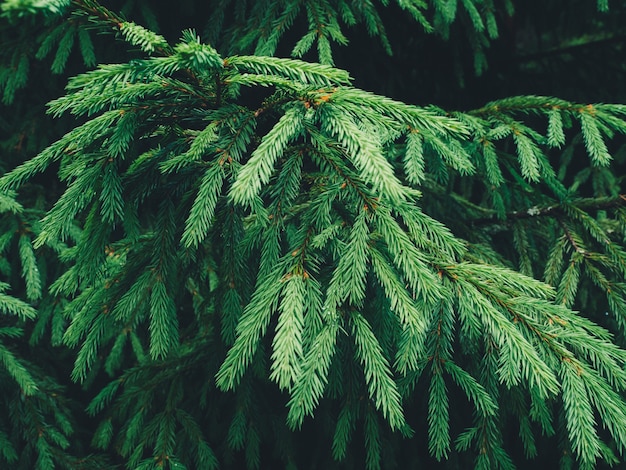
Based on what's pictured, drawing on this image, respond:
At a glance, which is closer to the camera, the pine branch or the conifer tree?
the conifer tree

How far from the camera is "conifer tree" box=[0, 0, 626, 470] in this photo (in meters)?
1.20

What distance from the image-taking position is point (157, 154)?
1.38 metres

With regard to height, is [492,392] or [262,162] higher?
[262,162]

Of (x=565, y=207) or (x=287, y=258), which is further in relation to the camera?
(x=565, y=207)

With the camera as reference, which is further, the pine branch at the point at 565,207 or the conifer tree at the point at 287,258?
the pine branch at the point at 565,207

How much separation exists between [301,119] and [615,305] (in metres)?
1.42

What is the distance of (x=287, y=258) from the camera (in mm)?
1277

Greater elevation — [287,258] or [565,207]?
[287,258]

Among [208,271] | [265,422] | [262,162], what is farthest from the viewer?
[265,422]

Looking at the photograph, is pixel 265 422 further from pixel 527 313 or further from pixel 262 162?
pixel 262 162

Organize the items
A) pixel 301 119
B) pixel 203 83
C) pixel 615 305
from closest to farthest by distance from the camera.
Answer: pixel 301 119 < pixel 203 83 < pixel 615 305

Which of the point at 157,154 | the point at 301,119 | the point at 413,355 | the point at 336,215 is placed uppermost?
the point at 301,119

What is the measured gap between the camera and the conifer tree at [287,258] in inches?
47.1

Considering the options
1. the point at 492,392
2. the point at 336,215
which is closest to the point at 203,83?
the point at 336,215
